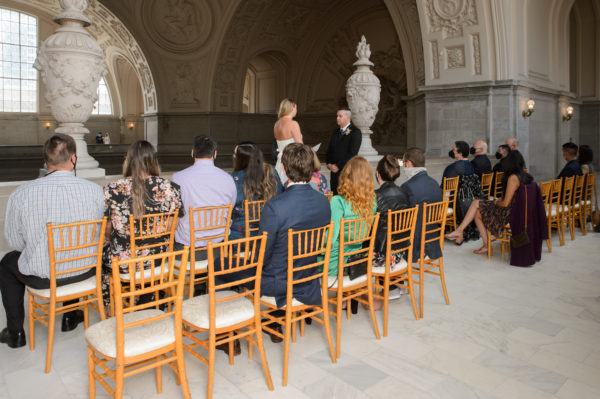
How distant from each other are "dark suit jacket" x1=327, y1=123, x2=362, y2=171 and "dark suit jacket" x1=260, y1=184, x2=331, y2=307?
299cm

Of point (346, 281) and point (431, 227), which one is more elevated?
point (431, 227)

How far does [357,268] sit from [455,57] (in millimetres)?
9290

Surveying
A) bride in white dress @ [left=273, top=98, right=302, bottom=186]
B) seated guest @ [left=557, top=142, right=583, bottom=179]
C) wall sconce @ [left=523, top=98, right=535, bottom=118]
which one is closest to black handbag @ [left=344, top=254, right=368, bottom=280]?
bride in white dress @ [left=273, top=98, right=302, bottom=186]

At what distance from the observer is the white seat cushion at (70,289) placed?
296 cm

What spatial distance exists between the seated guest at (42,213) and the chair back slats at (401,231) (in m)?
2.03

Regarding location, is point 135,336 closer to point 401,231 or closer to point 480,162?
point 401,231

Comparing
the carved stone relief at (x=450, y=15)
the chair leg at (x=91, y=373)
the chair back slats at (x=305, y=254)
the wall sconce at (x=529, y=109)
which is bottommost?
the chair leg at (x=91, y=373)

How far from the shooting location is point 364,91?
26.1ft

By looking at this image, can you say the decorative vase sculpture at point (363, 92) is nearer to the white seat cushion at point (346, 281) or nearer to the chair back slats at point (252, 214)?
Answer: the chair back slats at point (252, 214)

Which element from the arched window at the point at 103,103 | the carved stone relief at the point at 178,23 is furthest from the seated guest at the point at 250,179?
the arched window at the point at 103,103

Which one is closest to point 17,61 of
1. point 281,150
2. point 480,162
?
point 281,150

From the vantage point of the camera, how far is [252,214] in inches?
165

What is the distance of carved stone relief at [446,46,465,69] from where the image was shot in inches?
439

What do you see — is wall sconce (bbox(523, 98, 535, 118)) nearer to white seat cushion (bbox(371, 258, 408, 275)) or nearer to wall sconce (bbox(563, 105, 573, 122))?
wall sconce (bbox(563, 105, 573, 122))
